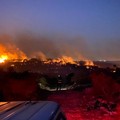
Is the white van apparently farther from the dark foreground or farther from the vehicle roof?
the dark foreground

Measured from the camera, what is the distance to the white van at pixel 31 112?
227cm

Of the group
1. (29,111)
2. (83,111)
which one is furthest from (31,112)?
(83,111)

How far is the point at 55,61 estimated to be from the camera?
79.4 metres

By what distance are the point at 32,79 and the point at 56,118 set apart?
65.1 ft

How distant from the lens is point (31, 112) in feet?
8.11

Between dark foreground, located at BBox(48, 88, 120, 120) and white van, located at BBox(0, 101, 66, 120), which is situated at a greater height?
white van, located at BBox(0, 101, 66, 120)

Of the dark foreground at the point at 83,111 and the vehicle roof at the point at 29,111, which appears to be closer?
the vehicle roof at the point at 29,111

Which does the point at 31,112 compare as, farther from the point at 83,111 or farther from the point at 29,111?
the point at 83,111

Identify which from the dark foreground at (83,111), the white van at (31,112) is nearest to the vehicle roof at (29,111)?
the white van at (31,112)

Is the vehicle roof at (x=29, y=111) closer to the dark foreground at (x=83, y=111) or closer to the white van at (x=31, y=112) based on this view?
the white van at (x=31, y=112)

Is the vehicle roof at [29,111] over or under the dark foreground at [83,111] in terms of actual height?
over

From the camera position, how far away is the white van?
2274 mm

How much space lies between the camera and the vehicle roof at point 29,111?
7.44 feet

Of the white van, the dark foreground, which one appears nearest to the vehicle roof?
the white van
